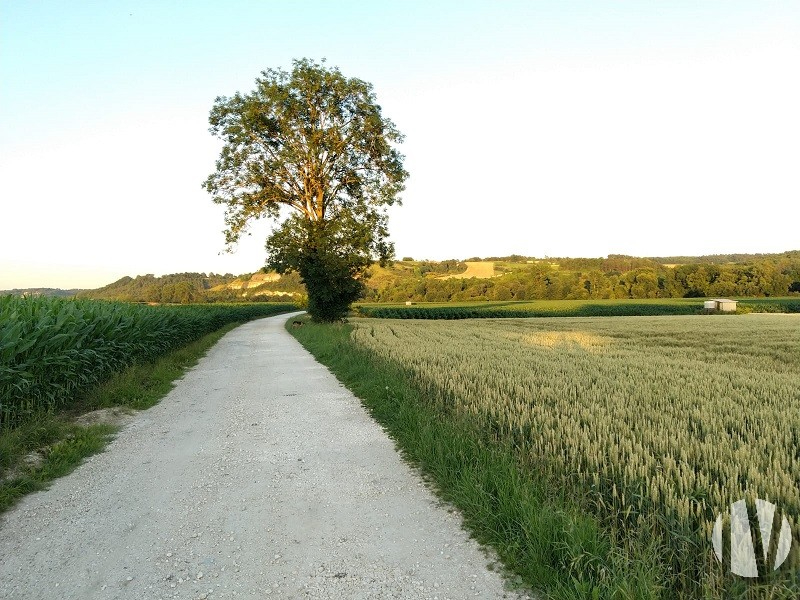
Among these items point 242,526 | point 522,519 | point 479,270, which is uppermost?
point 479,270

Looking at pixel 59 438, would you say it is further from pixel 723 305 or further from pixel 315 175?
pixel 723 305

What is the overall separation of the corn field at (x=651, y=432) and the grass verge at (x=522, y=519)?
6.8 inches

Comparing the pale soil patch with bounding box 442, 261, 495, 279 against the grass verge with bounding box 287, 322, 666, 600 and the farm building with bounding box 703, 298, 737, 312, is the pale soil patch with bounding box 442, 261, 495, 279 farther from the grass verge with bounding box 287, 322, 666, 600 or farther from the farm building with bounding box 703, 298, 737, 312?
the grass verge with bounding box 287, 322, 666, 600

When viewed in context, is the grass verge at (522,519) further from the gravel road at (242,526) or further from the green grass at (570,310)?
the green grass at (570,310)

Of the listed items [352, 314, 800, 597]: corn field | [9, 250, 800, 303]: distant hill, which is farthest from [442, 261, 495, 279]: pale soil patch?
[352, 314, 800, 597]: corn field

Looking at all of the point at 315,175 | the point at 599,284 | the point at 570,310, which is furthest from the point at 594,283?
the point at 315,175

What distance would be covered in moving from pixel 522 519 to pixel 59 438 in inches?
269

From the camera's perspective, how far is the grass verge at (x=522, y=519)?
3.09 m

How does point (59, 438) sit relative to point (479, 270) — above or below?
below

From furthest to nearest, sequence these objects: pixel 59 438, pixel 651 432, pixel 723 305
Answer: pixel 723 305 → pixel 59 438 → pixel 651 432

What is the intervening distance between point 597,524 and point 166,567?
10.6 ft

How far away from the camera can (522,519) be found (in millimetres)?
3914

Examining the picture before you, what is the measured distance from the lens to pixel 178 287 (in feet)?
227

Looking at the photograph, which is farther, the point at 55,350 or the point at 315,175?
the point at 315,175
